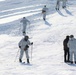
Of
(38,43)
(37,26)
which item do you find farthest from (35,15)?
(38,43)

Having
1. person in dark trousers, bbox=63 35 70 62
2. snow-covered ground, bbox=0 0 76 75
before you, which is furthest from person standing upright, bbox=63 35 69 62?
snow-covered ground, bbox=0 0 76 75

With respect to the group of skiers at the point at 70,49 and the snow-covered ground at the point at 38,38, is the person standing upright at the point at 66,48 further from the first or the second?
the snow-covered ground at the point at 38,38

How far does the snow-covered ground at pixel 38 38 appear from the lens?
15.7 metres

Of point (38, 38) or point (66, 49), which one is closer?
point (66, 49)

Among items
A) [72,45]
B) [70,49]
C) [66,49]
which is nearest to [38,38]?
[66,49]

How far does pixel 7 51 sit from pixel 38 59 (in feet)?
11.3

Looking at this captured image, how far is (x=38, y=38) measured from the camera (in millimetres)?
24438

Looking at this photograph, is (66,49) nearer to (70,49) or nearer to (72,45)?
(70,49)

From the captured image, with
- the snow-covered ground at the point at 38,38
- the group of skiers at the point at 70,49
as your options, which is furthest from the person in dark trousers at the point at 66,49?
the snow-covered ground at the point at 38,38

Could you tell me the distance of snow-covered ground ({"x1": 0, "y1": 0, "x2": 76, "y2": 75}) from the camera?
1570 centimetres

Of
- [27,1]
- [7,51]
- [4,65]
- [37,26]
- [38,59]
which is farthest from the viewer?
[27,1]

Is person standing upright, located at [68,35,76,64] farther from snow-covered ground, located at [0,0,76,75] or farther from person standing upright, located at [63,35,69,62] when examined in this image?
snow-covered ground, located at [0,0,76,75]

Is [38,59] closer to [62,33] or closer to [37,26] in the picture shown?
[62,33]

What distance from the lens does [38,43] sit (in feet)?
75.1
